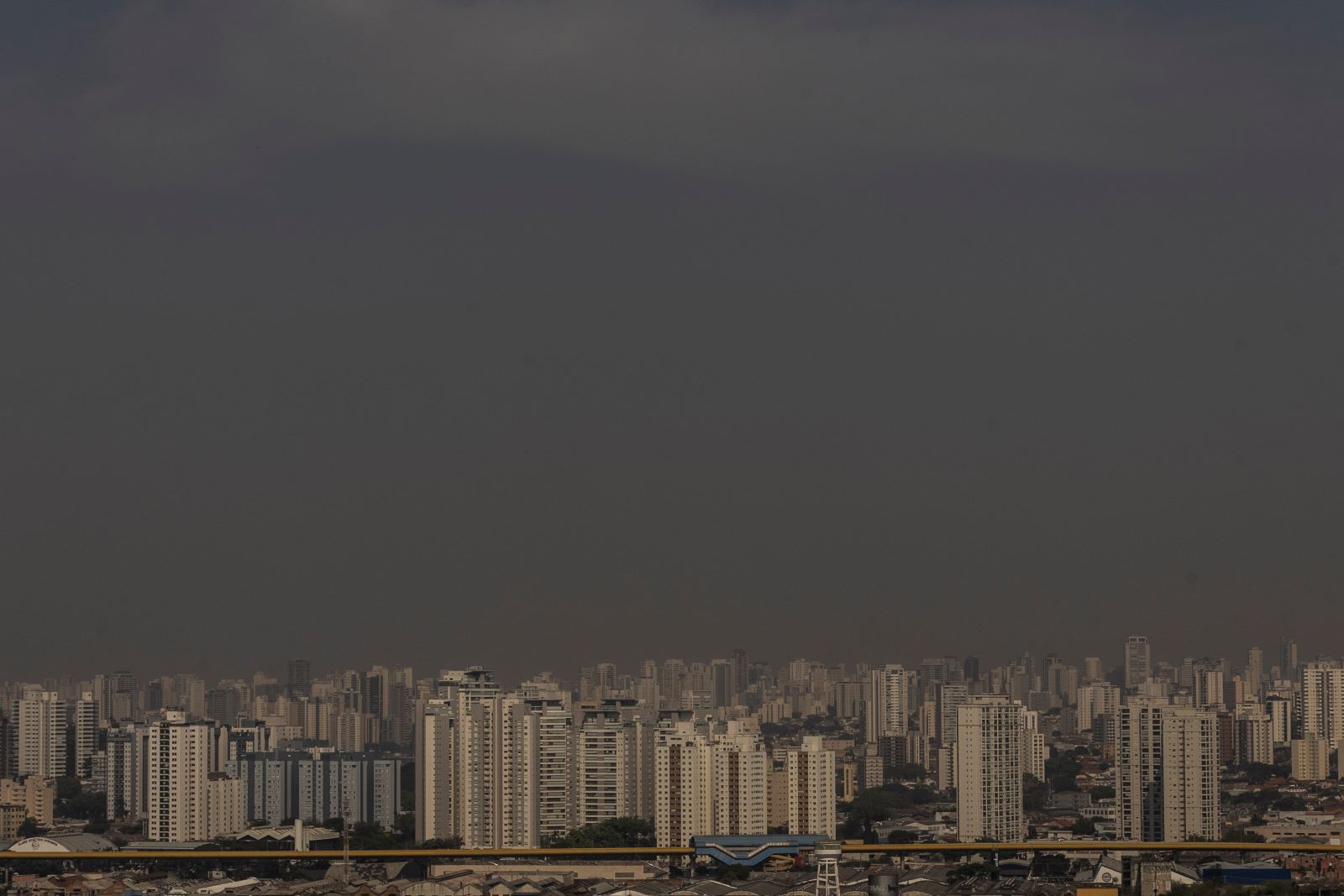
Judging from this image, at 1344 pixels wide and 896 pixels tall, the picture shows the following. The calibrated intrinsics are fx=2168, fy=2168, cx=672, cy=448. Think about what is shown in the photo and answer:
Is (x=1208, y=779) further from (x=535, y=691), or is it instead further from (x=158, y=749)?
(x=158, y=749)

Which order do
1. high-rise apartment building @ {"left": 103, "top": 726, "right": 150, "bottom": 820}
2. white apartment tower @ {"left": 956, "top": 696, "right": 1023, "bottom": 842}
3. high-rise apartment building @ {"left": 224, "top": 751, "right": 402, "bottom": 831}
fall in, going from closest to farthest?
white apartment tower @ {"left": 956, "top": 696, "right": 1023, "bottom": 842} < high-rise apartment building @ {"left": 224, "top": 751, "right": 402, "bottom": 831} < high-rise apartment building @ {"left": 103, "top": 726, "right": 150, "bottom": 820}

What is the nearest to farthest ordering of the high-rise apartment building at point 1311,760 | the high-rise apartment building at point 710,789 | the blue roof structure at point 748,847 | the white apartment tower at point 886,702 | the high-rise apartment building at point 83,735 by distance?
the blue roof structure at point 748,847, the high-rise apartment building at point 710,789, the high-rise apartment building at point 83,735, the high-rise apartment building at point 1311,760, the white apartment tower at point 886,702

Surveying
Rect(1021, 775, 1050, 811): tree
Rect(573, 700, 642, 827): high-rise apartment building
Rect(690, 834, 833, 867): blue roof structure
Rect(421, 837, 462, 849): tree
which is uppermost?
Rect(573, 700, 642, 827): high-rise apartment building

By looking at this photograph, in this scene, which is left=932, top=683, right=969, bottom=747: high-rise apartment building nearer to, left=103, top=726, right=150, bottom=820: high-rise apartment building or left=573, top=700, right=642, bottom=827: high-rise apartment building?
left=573, top=700, right=642, bottom=827: high-rise apartment building

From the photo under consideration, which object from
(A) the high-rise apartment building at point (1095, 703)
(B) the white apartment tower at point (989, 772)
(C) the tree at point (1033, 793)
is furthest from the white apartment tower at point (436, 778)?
(A) the high-rise apartment building at point (1095, 703)

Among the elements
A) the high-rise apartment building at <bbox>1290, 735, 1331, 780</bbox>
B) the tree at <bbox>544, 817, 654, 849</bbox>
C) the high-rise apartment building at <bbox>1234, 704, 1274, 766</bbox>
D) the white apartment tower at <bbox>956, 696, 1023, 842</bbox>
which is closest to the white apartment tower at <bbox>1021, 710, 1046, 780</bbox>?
Answer: the white apartment tower at <bbox>956, 696, 1023, 842</bbox>

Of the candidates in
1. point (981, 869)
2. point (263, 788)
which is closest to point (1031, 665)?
point (263, 788)

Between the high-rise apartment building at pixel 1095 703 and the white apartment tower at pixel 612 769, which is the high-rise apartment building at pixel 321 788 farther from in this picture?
the high-rise apartment building at pixel 1095 703
